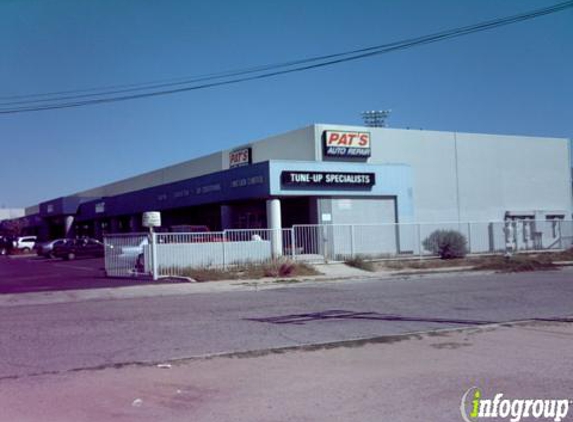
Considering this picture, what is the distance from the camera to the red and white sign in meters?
42.9

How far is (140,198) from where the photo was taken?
52531mm

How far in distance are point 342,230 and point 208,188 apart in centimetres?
1151

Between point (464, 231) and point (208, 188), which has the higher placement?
point (208, 188)

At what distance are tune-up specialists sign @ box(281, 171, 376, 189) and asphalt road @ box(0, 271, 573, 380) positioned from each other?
13.2 meters

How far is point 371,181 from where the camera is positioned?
3625 cm

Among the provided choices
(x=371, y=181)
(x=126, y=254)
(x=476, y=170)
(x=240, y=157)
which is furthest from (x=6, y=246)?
(x=476, y=170)

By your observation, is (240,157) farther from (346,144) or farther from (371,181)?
(371,181)

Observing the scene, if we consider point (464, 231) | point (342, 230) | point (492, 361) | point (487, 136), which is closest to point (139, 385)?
point (492, 361)

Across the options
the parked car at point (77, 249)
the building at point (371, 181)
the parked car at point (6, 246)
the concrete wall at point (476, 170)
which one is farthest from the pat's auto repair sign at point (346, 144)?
the parked car at point (6, 246)

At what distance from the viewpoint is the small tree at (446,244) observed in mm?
33156

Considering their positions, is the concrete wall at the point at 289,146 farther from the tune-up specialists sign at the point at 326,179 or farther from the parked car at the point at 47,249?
the parked car at the point at 47,249

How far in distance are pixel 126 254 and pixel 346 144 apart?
14460 mm

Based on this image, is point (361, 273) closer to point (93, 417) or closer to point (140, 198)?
point (93, 417)

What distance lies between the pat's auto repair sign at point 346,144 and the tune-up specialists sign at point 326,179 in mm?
1656
